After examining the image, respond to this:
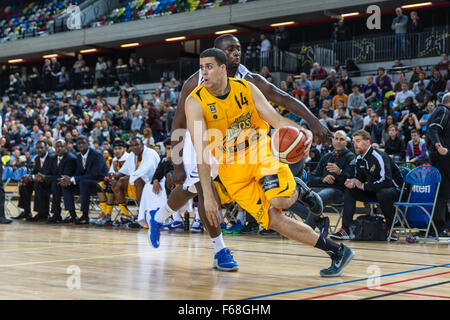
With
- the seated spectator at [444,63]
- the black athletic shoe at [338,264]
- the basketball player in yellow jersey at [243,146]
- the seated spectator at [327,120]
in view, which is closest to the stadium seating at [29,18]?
the seated spectator at [327,120]

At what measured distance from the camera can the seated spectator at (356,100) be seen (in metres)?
15.3

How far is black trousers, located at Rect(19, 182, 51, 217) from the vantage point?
11.5 metres

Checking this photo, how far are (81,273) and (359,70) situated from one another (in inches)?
591

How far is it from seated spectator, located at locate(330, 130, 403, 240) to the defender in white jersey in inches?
111

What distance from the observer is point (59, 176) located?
11.2 m

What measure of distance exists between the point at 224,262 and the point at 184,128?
4.15 feet

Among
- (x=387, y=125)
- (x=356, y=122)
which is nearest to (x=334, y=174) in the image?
(x=387, y=125)

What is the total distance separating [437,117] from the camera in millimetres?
8125

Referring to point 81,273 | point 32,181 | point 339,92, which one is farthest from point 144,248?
point 339,92

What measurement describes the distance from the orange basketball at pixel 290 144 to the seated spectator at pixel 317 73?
14.5 meters

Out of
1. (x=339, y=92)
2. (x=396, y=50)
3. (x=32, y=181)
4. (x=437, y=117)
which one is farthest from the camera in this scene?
(x=396, y=50)

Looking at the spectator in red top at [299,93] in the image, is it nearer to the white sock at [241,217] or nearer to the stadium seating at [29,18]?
the white sock at [241,217]

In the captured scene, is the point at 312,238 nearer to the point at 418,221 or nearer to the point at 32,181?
the point at 418,221

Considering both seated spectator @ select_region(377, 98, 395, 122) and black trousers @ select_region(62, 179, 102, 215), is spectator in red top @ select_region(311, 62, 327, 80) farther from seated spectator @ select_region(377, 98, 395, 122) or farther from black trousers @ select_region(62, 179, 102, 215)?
black trousers @ select_region(62, 179, 102, 215)
